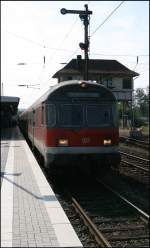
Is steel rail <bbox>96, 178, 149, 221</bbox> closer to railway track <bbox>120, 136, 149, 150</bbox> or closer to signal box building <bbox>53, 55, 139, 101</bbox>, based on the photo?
railway track <bbox>120, 136, 149, 150</bbox>

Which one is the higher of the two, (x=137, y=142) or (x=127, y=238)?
(x=137, y=142)

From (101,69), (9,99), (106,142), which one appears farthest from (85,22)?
(101,69)

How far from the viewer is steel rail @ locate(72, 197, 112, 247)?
27.9 feet

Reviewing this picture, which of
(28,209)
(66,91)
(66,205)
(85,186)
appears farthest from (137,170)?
(28,209)

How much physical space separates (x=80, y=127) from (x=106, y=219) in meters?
3.64

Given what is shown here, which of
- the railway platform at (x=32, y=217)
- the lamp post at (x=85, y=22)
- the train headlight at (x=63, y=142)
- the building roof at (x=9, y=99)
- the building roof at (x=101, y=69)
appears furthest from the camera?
the building roof at (x=101, y=69)

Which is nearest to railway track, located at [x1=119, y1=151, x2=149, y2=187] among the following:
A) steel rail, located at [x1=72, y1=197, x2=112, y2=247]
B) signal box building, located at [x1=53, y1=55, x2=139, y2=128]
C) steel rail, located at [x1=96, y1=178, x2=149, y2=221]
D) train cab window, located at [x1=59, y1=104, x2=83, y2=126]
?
steel rail, located at [x1=96, y1=178, x2=149, y2=221]

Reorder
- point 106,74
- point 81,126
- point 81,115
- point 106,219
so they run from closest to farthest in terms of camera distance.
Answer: point 106,219, point 81,126, point 81,115, point 106,74

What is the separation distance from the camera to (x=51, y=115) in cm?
1359

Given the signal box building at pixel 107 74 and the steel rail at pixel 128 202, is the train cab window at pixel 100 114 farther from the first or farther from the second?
the signal box building at pixel 107 74

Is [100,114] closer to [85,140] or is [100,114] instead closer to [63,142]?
[85,140]

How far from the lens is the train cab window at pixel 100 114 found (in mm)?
13953

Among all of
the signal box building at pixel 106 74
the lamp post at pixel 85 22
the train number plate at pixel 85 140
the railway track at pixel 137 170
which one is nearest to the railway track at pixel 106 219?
the train number plate at pixel 85 140

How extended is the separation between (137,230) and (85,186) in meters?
4.50
